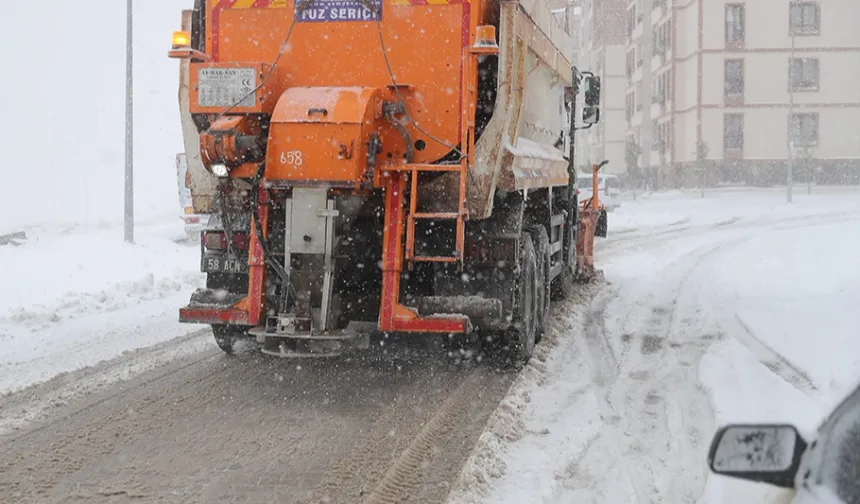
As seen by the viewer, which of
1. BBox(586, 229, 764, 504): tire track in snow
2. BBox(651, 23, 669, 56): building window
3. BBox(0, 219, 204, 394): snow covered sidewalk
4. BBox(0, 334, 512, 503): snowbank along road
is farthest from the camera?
BBox(651, 23, 669, 56): building window

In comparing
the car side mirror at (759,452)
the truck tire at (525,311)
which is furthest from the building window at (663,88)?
the car side mirror at (759,452)

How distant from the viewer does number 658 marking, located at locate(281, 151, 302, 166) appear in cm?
659

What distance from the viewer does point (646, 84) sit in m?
62.6

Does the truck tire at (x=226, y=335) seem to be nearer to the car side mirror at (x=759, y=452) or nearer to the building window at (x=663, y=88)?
the car side mirror at (x=759, y=452)

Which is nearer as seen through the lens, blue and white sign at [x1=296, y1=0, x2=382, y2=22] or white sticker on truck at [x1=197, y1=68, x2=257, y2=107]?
white sticker on truck at [x1=197, y1=68, x2=257, y2=107]

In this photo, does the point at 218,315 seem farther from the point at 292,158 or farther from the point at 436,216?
the point at 436,216

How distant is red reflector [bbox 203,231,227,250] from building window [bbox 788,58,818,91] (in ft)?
161

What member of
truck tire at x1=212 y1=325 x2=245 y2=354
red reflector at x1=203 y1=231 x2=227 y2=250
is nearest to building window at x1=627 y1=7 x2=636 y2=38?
truck tire at x1=212 y1=325 x2=245 y2=354

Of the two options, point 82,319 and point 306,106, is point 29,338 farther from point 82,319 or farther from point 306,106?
point 306,106

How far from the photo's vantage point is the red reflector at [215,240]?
7.46m

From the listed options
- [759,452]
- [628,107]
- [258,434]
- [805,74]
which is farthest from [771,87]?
[759,452]

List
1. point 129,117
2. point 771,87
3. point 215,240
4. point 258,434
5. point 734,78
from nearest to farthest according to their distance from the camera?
point 258,434
point 215,240
point 129,117
point 771,87
point 734,78

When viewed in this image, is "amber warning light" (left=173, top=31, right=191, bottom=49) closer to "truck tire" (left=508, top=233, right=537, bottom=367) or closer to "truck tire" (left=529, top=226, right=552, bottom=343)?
"truck tire" (left=508, top=233, right=537, bottom=367)

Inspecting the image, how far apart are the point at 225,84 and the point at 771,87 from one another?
48747 millimetres
